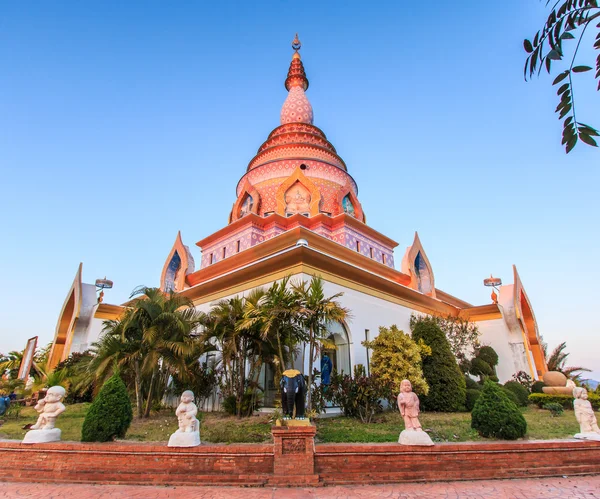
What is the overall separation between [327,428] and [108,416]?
162 inches

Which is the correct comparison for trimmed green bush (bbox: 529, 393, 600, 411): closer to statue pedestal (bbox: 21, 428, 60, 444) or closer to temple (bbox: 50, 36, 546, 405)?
temple (bbox: 50, 36, 546, 405)

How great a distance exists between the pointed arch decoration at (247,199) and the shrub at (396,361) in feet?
32.8

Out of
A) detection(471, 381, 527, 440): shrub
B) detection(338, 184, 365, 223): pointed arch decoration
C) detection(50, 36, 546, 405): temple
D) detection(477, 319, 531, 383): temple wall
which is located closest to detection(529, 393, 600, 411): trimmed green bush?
detection(477, 319, 531, 383): temple wall

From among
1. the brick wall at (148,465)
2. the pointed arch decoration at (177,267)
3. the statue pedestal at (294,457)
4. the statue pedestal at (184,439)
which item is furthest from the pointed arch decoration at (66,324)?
the statue pedestal at (294,457)

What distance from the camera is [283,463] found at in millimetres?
5336

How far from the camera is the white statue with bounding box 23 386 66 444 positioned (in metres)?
6.21

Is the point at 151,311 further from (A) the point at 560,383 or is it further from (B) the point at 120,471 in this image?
(A) the point at 560,383

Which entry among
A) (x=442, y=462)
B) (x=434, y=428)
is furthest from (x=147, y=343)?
(x=442, y=462)

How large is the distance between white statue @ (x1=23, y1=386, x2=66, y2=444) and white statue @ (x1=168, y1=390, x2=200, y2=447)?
226cm

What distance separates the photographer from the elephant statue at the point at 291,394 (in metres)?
6.71

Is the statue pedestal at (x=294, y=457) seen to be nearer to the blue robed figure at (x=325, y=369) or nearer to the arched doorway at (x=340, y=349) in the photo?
the blue robed figure at (x=325, y=369)

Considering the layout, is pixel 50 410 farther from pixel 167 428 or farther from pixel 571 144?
pixel 571 144

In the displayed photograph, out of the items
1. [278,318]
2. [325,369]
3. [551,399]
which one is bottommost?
[551,399]

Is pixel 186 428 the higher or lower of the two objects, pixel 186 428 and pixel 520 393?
the lower
